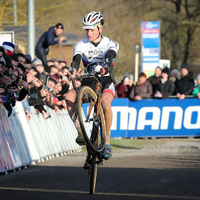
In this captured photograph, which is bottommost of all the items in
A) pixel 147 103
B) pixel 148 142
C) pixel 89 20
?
pixel 148 142

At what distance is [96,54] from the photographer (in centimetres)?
868

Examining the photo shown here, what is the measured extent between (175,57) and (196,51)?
4.01 m

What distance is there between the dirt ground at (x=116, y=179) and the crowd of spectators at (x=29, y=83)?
146 cm

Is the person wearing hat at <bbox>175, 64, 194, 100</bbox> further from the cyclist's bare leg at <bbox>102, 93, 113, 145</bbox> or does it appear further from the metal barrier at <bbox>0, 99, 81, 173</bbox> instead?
the cyclist's bare leg at <bbox>102, 93, 113, 145</bbox>

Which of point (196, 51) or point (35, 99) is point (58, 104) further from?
point (196, 51)

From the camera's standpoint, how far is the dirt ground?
7519 millimetres

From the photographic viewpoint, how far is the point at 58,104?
14.7m

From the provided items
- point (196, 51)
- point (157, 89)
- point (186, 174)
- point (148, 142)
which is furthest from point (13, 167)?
point (196, 51)

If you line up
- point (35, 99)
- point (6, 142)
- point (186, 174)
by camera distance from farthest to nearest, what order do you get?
1. point (35, 99)
2. point (6, 142)
3. point (186, 174)

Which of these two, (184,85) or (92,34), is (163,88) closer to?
(184,85)

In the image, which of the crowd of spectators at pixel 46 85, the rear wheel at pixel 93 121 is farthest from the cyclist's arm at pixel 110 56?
the crowd of spectators at pixel 46 85

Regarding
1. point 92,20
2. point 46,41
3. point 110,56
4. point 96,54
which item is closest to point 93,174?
point 110,56

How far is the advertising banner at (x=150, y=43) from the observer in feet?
93.9

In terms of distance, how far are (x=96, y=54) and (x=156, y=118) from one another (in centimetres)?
1031
